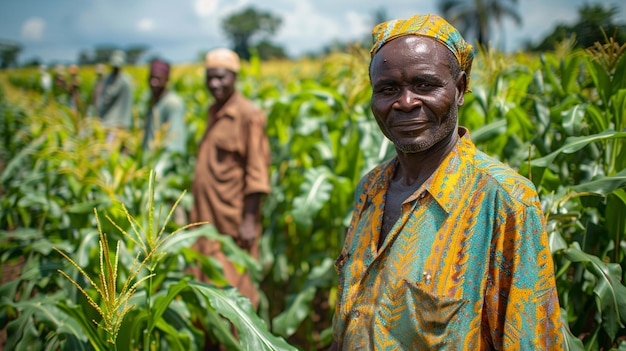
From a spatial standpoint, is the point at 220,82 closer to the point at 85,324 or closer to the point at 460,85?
the point at 85,324

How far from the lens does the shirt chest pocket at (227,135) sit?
10.7ft

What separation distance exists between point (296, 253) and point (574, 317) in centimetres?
213

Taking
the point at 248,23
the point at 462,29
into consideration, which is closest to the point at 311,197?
the point at 462,29

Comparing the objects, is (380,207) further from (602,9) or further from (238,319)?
(602,9)

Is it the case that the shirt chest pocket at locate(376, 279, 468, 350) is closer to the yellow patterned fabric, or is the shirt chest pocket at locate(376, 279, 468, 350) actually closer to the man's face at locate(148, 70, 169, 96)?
the yellow patterned fabric

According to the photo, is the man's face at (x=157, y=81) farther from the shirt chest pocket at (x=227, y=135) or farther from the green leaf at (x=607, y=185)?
the green leaf at (x=607, y=185)

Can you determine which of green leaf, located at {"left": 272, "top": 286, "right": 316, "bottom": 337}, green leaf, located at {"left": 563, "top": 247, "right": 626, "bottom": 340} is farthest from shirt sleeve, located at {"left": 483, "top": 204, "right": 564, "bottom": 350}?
green leaf, located at {"left": 272, "top": 286, "right": 316, "bottom": 337}

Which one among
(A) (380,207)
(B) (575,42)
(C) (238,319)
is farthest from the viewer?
(B) (575,42)

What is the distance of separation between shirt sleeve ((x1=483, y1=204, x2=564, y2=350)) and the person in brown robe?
Answer: 7.50ft

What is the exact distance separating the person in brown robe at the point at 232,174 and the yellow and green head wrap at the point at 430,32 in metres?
2.08

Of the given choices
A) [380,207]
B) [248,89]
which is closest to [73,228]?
[380,207]

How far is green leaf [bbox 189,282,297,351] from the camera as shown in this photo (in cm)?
177

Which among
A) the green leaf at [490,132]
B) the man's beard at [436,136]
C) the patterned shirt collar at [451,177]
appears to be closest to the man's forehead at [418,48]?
the man's beard at [436,136]

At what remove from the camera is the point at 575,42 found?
3406mm
